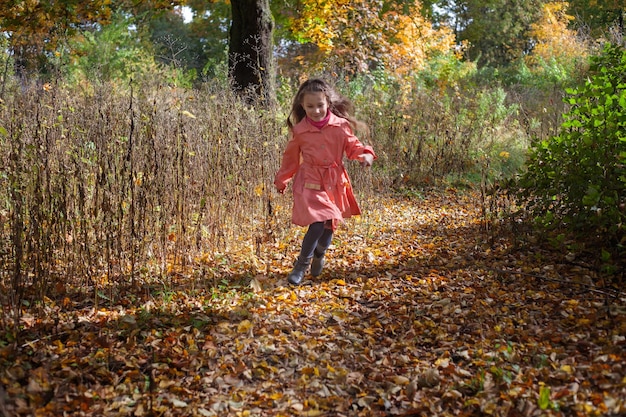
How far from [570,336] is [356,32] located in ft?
31.7

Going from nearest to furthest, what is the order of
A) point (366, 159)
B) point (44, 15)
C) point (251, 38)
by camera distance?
1. point (366, 159)
2. point (44, 15)
3. point (251, 38)

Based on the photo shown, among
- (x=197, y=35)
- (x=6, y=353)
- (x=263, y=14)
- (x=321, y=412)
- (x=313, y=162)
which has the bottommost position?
(x=321, y=412)

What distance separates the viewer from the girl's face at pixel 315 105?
4180mm

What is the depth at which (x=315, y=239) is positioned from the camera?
4266mm

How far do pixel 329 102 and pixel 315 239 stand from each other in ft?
3.25

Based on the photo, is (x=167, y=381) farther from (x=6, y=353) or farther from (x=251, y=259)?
(x=251, y=259)

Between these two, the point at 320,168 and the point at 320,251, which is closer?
the point at 320,168

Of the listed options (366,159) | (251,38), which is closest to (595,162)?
(366,159)

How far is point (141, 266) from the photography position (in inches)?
166

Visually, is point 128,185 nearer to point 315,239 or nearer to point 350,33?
point 315,239

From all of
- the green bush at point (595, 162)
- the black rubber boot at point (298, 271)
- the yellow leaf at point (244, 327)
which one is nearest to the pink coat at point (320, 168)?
the black rubber boot at point (298, 271)

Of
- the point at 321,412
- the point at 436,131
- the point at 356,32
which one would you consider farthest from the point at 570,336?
the point at 356,32

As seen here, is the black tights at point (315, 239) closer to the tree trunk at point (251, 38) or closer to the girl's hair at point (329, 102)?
the girl's hair at point (329, 102)

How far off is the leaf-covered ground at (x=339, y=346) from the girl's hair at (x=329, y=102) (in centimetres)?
Result: 113
